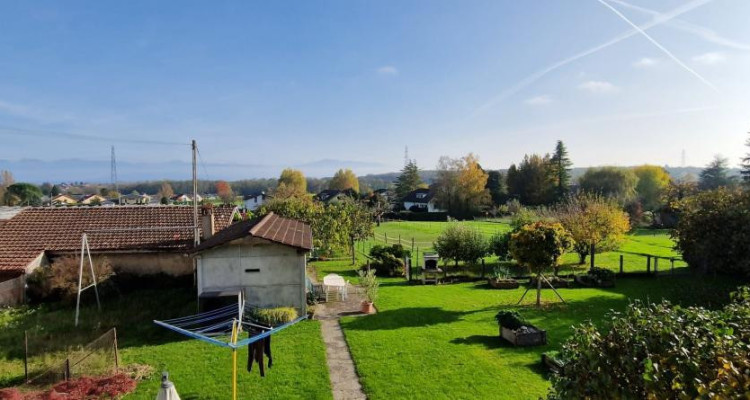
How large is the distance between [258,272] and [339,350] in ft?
17.9

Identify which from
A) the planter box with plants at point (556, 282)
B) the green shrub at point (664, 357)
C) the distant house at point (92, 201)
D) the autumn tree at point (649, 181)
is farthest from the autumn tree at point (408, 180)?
the green shrub at point (664, 357)

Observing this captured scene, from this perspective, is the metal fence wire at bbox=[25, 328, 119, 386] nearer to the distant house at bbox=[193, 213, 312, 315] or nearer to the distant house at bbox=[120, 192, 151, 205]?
the distant house at bbox=[193, 213, 312, 315]

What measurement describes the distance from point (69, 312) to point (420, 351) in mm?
15676

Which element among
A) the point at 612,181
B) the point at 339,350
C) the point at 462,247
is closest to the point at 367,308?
the point at 339,350

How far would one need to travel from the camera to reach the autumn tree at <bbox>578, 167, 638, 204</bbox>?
78500 millimetres

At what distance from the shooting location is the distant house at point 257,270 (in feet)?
57.9

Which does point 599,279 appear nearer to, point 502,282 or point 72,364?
point 502,282

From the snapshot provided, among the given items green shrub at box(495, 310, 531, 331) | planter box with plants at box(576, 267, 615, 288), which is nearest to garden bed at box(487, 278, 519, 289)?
planter box with plants at box(576, 267, 615, 288)

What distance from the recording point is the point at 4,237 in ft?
78.3

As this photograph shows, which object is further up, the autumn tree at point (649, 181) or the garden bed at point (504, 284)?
the autumn tree at point (649, 181)

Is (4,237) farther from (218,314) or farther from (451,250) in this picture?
(451,250)

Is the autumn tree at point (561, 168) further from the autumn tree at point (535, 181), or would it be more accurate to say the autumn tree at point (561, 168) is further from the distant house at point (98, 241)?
the distant house at point (98, 241)

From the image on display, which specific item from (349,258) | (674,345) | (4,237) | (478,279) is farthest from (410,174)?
(674,345)

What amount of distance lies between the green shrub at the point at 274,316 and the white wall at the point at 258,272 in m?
1.64
